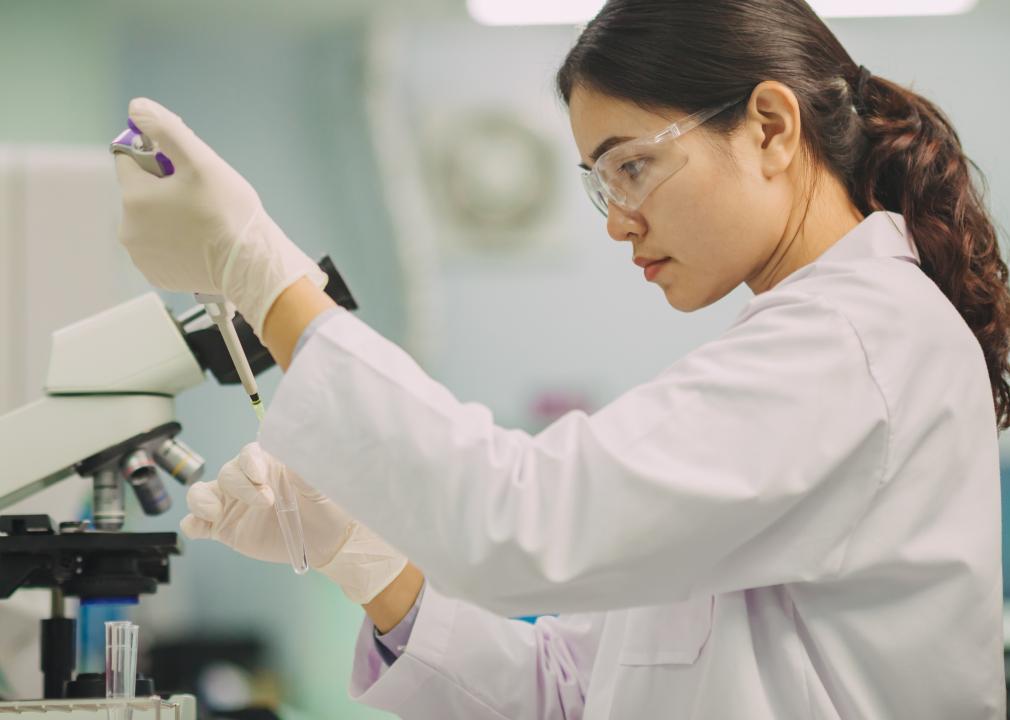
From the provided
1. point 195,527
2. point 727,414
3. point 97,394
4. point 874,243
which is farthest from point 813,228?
point 97,394

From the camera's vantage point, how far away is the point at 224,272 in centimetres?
95

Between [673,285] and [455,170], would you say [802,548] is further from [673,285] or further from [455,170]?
[455,170]

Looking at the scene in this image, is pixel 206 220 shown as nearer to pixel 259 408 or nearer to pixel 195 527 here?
pixel 259 408

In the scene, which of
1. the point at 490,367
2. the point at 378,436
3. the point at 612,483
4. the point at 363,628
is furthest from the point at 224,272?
the point at 490,367

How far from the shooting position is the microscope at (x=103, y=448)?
4.27 ft

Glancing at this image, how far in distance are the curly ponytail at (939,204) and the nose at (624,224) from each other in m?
0.24

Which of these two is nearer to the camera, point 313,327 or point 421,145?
point 313,327

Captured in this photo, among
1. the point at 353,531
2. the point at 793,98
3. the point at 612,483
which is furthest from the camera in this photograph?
the point at 353,531

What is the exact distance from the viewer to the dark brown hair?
1.05 meters

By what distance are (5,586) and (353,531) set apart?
17.4 inches

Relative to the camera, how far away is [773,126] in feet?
3.45

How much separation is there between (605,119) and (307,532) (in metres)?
0.58

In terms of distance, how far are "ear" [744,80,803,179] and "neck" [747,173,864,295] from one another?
0.21 feet

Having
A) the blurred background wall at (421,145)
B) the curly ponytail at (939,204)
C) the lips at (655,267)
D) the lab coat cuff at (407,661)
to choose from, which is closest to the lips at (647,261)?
the lips at (655,267)
